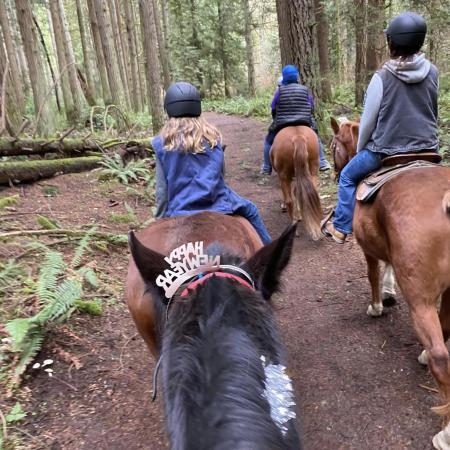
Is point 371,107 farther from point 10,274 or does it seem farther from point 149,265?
point 10,274

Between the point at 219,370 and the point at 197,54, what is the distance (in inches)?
1295

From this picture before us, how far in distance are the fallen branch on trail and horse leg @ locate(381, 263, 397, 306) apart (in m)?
Answer: 3.52

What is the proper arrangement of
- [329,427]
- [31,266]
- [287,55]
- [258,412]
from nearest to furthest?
[258,412]
[329,427]
[31,266]
[287,55]

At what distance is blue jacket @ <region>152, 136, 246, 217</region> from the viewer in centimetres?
345

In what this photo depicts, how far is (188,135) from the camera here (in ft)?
11.3

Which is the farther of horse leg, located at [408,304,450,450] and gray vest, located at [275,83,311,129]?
gray vest, located at [275,83,311,129]

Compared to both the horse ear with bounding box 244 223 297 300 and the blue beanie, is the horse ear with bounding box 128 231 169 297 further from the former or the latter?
the blue beanie

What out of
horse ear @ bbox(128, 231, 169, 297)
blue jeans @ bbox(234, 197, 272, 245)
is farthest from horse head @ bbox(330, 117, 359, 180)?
horse ear @ bbox(128, 231, 169, 297)

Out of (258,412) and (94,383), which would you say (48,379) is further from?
(258,412)

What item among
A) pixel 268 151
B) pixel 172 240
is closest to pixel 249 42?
pixel 268 151

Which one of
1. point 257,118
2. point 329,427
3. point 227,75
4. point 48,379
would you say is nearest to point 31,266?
point 48,379

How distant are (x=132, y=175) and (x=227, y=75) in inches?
1003

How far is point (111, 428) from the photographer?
11.0 feet

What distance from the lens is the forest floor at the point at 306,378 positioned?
3.23 meters
